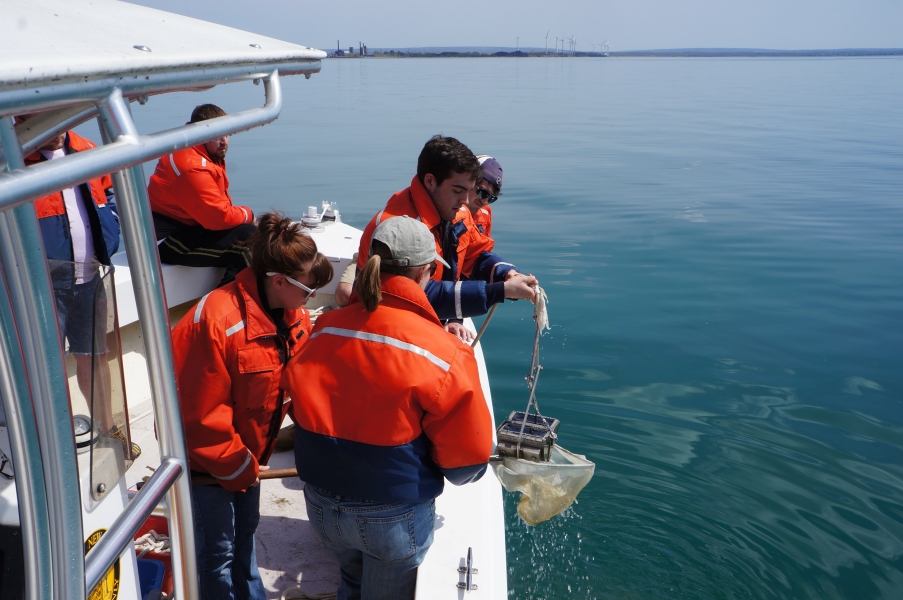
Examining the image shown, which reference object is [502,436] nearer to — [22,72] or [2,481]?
[2,481]

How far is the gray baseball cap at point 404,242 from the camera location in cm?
207

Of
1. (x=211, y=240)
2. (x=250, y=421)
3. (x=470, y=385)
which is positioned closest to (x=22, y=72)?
(x=470, y=385)

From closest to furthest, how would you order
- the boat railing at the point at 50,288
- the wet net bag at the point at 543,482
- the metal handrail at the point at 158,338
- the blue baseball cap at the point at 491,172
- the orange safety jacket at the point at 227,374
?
the boat railing at the point at 50,288 < the metal handrail at the point at 158,338 < the orange safety jacket at the point at 227,374 < the wet net bag at the point at 543,482 < the blue baseball cap at the point at 491,172

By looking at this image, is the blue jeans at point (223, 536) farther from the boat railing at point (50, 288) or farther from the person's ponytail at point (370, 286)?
the boat railing at point (50, 288)

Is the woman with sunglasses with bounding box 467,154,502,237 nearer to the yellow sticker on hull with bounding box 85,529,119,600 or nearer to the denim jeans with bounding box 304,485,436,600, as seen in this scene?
the denim jeans with bounding box 304,485,436,600

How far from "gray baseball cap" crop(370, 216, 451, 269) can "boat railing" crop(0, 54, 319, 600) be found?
806mm

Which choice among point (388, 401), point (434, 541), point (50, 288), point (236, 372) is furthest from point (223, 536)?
point (50, 288)

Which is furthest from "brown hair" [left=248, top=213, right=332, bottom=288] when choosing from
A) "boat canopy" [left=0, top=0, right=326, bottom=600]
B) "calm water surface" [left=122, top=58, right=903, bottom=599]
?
"calm water surface" [left=122, top=58, right=903, bottom=599]

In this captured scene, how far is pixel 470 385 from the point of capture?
6.51 feet

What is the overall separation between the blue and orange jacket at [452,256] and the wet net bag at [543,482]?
71cm

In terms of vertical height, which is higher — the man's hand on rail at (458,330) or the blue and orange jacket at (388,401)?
the blue and orange jacket at (388,401)

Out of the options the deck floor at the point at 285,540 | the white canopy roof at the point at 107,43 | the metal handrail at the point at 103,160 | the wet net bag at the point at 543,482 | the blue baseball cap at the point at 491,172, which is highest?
the white canopy roof at the point at 107,43

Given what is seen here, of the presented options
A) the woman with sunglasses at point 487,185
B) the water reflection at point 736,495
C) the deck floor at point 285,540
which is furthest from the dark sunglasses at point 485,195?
the water reflection at point 736,495

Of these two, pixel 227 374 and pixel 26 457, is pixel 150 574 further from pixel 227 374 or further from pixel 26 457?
pixel 26 457
